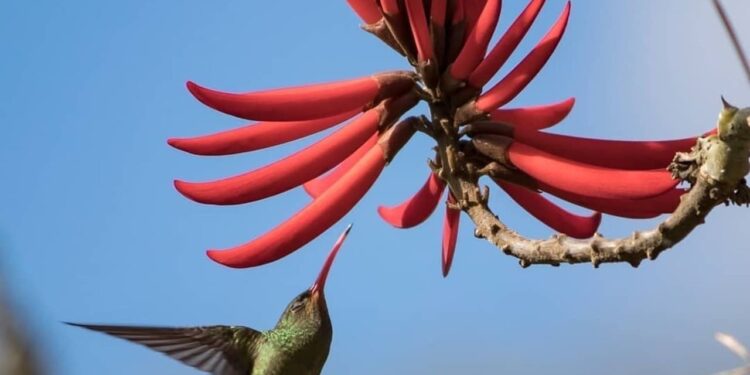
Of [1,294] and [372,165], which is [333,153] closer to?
[372,165]

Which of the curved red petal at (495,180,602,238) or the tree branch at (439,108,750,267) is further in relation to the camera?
the curved red petal at (495,180,602,238)

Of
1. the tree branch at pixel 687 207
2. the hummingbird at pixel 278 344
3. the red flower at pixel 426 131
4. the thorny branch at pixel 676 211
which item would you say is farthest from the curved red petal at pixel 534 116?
the hummingbird at pixel 278 344

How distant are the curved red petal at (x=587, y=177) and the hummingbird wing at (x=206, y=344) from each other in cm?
93

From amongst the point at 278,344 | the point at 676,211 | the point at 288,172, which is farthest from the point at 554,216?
the point at 278,344

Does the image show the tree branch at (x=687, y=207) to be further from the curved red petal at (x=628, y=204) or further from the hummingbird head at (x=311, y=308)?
the hummingbird head at (x=311, y=308)

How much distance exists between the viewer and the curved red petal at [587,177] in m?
1.66

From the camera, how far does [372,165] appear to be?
1.96m

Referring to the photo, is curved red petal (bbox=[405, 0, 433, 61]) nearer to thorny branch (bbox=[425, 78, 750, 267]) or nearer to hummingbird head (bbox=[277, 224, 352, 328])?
thorny branch (bbox=[425, 78, 750, 267])

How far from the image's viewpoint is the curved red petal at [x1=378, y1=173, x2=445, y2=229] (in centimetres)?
210

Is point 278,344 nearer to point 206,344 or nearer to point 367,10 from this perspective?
point 206,344

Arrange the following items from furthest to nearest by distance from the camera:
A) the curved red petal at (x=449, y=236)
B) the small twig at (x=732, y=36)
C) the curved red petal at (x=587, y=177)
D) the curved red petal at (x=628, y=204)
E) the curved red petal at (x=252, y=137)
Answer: the curved red petal at (x=449, y=236), the curved red petal at (x=252, y=137), the curved red petal at (x=628, y=204), the curved red petal at (x=587, y=177), the small twig at (x=732, y=36)

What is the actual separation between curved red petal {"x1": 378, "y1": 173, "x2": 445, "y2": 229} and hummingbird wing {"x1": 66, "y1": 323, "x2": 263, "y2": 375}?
588mm

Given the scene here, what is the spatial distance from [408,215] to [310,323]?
1.96 ft

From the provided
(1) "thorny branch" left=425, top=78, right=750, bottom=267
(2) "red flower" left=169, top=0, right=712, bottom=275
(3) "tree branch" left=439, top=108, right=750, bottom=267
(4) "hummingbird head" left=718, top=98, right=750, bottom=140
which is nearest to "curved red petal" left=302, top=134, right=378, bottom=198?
(2) "red flower" left=169, top=0, right=712, bottom=275
